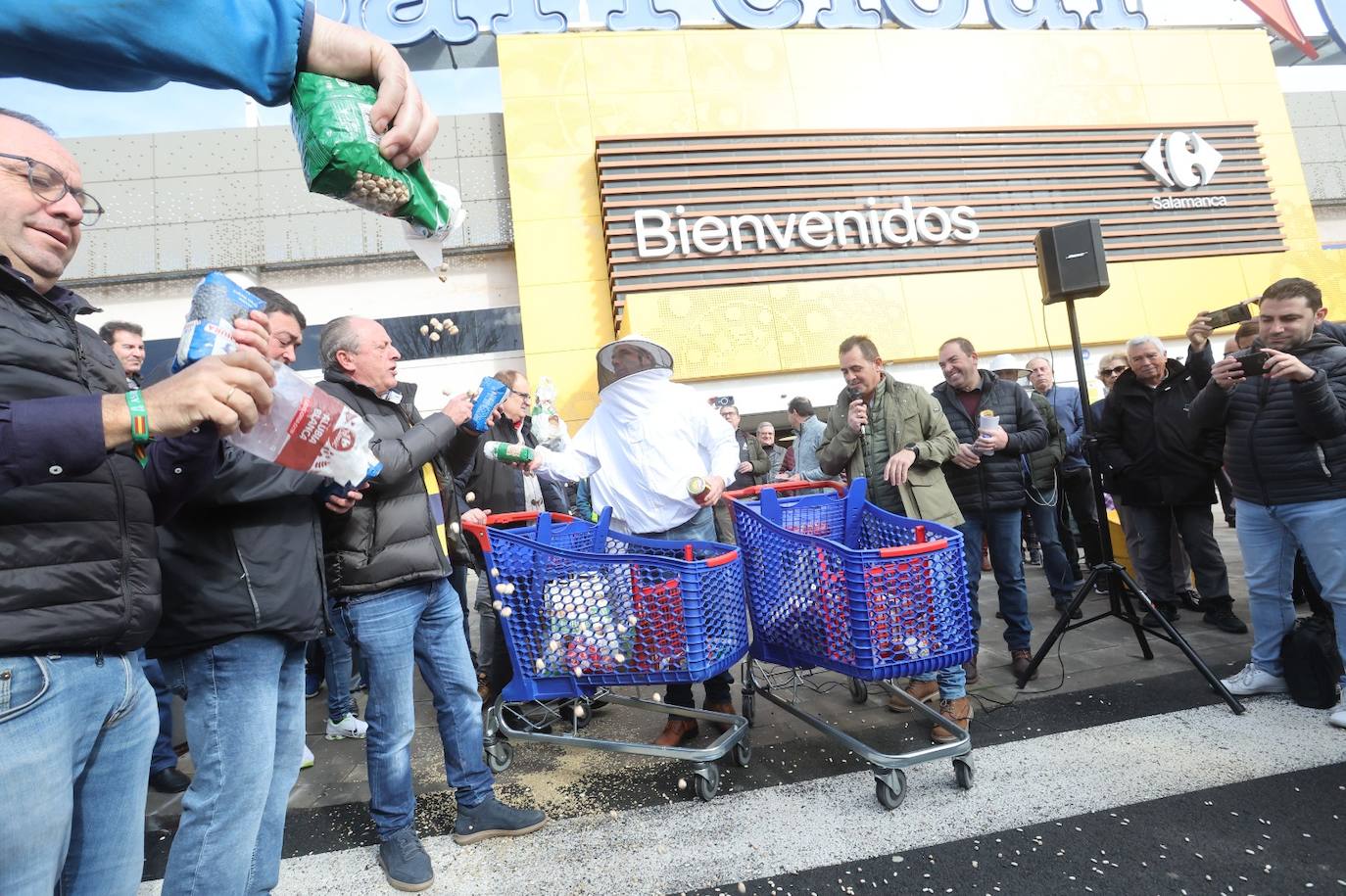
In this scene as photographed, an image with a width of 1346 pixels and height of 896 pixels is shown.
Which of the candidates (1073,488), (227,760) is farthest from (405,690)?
(1073,488)

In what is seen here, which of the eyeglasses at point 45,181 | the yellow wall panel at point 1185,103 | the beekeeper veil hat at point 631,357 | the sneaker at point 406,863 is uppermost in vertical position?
the yellow wall panel at point 1185,103

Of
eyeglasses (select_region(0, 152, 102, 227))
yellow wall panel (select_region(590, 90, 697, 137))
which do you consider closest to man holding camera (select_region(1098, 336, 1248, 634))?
eyeglasses (select_region(0, 152, 102, 227))

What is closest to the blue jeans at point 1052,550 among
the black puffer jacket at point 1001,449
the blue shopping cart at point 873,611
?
the black puffer jacket at point 1001,449

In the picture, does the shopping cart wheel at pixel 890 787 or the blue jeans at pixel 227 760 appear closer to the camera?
the blue jeans at pixel 227 760

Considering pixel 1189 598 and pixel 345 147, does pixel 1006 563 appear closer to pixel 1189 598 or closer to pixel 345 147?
pixel 1189 598

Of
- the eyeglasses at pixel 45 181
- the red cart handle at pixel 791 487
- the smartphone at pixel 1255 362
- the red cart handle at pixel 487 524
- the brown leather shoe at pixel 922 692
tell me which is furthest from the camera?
the brown leather shoe at pixel 922 692

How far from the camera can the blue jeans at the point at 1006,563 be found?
3979mm

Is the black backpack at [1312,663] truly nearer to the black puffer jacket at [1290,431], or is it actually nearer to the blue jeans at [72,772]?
Answer: the black puffer jacket at [1290,431]

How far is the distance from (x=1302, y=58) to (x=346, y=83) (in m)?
26.2

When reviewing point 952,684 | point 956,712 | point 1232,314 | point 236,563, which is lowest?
point 956,712

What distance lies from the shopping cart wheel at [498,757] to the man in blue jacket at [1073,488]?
4.62 meters

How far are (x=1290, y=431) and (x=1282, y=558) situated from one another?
0.65 metres

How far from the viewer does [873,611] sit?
8.57ft

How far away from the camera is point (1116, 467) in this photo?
196 inches
